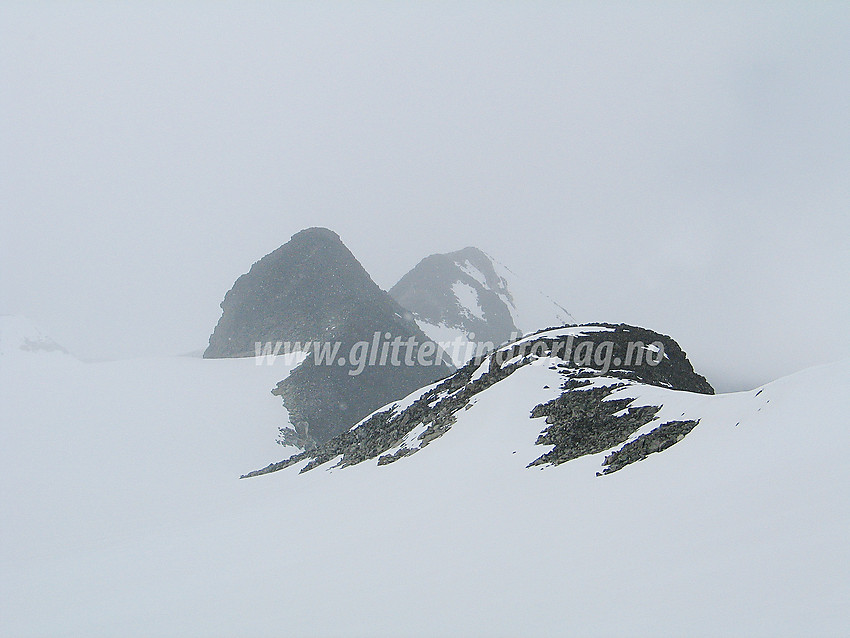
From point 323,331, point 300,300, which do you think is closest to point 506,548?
point 323,331

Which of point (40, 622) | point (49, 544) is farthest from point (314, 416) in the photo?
point (40, 622)

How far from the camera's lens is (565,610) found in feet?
15.9

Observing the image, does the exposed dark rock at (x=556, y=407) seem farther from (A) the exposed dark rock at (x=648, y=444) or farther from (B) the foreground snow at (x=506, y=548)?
(B) the foreground snow at (x=506, y=548)

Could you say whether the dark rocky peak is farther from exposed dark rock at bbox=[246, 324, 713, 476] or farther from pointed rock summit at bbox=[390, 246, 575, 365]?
exposed dark rock at bbox=[246, 324, 713, 476]

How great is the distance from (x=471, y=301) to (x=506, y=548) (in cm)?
11560

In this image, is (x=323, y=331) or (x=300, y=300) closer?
(x=323, y=331)

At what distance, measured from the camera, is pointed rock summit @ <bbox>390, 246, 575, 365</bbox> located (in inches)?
4429

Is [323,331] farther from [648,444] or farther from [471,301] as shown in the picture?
[648,444]

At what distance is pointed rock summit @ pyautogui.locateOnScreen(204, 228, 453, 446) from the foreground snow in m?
34.4

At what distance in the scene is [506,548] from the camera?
24.0 feet

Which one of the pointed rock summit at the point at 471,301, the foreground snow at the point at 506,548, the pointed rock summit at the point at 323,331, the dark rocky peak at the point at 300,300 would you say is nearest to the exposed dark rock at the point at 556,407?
the foreground snow at the point at 506,548

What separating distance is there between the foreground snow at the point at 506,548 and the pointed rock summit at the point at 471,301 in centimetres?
8004

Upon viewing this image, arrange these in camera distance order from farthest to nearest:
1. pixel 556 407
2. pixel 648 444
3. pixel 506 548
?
pixel 556 407
pixel 648 444
pixel 506 548

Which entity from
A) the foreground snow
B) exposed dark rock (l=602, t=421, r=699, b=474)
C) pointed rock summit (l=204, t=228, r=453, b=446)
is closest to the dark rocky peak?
pointed rock summit (l=204, t=228, r=453, b=446)
